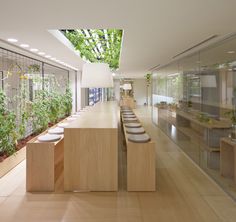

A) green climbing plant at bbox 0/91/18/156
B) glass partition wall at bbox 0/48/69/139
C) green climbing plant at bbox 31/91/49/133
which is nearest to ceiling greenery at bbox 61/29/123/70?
glass partition wall at bbox 0/48/69/139

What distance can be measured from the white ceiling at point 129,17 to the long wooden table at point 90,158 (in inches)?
53.6

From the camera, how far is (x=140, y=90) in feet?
65.9

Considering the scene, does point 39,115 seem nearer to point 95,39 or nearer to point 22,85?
point 22,85

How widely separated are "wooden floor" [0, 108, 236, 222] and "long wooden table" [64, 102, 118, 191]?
0.14 m

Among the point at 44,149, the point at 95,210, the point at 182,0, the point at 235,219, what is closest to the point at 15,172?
the point at 44,149

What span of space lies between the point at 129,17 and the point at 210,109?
7.30 feet

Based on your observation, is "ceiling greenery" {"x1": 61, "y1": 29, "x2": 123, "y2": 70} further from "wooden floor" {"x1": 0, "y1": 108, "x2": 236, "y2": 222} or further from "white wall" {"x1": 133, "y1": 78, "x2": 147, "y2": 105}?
"white wall" {"x1": 133, "y1": 78, "x2": 147, "y2": 105}

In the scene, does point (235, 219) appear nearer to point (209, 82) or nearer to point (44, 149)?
point (209, 82)

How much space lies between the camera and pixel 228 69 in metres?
3.48

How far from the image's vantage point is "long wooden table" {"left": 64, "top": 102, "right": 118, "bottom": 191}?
3379 millimetres

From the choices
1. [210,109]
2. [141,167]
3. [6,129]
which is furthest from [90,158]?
[210,109]

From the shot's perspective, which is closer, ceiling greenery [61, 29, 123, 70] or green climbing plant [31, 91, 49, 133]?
ceiling greenery [61, 29, 123, 70]

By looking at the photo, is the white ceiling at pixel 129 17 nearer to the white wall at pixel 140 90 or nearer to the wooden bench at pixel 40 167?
the wooden bench at pixel 40 167

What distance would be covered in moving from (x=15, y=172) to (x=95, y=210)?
1.97 meters
